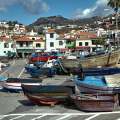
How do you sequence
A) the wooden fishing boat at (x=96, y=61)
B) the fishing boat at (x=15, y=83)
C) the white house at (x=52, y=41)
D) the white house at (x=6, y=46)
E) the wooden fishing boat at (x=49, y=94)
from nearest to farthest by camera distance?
the wooden fishing boat at (x=49, y=94) < the fishing boat at (x=15, y=83) < the wooden fishing boat at (x=96, y=61) < the white house at (x=52, y=41) < the white house at (x=6, y=46)

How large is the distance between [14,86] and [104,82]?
944cm

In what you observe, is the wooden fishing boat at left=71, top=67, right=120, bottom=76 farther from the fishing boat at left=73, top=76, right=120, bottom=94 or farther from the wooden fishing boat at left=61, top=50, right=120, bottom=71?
the fishing boat at left=73, top=76, right=120, bottom=94

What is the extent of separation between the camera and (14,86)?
3831 centimetres

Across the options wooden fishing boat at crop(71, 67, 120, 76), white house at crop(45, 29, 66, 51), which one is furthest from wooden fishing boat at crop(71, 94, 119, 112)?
white house at crop(45, 29, 66, 51)

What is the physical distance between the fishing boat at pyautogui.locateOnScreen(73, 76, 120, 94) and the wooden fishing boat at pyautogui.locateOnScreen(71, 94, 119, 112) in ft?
3.35

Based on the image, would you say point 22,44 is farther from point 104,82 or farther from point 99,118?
point 99,118

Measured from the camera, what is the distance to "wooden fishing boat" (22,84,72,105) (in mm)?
30609

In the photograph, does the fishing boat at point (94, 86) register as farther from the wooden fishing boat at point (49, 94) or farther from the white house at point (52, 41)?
the white house at point (52, 41)

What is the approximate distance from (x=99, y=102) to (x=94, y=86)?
362 cm

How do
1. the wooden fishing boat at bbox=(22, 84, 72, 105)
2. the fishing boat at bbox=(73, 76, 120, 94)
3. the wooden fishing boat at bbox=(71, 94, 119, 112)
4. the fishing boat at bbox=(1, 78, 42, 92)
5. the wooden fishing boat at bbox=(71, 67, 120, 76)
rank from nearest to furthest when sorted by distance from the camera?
1. the wooden fishing boat at bbox=(71, 94, 119, 112)
2. the fishing boat at bbox=(73, 76, 120, 94)
3. the wooden fishing boat at bbox=(22, 84, 72, 105)
4. the fishing boat at bbox=(1, 78, 42, 92)
5. the wooden fishing boat at bbox=(71, 67, 120, 76)

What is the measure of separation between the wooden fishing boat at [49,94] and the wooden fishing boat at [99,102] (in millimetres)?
2241

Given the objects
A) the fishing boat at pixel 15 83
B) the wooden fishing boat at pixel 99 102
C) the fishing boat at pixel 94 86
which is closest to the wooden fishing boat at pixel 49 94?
the fishing boat at pixel 94 86

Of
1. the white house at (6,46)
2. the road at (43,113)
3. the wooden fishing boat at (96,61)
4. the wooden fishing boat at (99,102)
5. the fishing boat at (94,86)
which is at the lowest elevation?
the road at (43,113)

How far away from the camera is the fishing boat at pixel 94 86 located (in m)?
29.9
